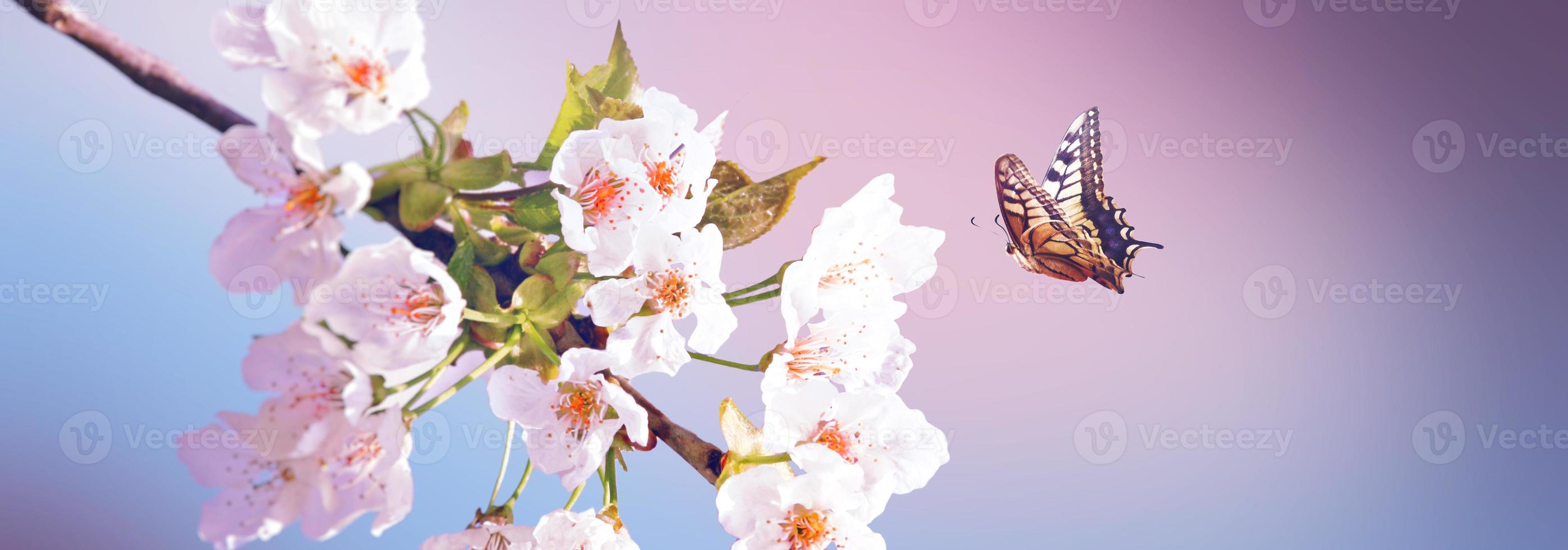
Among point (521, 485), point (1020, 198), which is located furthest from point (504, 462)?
point (1020, 198)

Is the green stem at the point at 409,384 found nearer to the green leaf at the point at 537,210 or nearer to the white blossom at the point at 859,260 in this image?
the green leaf at the point at 537,210

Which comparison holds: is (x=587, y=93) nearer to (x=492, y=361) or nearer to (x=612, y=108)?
(x=612, y=108)

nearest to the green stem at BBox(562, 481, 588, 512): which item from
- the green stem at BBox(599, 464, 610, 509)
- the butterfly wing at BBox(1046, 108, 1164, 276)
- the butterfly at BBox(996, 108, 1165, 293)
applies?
the green stem at BBox(599, 464, 610, 509)

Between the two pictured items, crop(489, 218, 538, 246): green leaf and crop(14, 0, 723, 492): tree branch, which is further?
crop(489, 218, 538, 246): green leaf

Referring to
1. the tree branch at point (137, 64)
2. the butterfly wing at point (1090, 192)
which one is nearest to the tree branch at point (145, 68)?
the tree branch at point (137, 64)

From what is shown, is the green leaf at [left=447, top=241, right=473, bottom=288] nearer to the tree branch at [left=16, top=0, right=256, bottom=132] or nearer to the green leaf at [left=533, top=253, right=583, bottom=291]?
the green leaf at [left=533, top=253, right=583, bottom=291]

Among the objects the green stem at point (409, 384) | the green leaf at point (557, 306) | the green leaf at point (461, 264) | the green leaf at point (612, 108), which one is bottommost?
the green stem at point (409, 384)

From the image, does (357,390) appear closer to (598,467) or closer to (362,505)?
(362,505)
